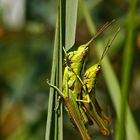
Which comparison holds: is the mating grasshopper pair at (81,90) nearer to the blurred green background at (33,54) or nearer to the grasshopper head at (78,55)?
the grasshopper head at (78,55)

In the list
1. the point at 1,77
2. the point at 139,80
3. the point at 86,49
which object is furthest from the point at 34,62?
the point at 86,49

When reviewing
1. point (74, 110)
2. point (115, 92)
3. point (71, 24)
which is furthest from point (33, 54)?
point (71, 24)

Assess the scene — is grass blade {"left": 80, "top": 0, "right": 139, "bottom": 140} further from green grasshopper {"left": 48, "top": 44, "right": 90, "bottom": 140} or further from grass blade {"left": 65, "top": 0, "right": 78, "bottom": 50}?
grass blade {"left": 65, "top": 0, "right": 78, "bottom": 50}

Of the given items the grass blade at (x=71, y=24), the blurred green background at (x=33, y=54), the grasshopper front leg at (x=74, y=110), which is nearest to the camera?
the grass blade at (x=71, y=24)

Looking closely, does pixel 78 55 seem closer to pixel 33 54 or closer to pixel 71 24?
pixel 71 24

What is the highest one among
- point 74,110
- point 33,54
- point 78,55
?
point 33,54

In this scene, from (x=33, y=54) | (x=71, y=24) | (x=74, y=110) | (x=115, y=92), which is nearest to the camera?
(x=71, y=24)

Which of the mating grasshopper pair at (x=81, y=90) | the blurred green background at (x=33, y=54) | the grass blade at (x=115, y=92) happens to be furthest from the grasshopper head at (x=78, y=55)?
the blurred green background at (x=33, y=54)

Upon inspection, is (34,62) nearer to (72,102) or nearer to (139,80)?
(139,80)

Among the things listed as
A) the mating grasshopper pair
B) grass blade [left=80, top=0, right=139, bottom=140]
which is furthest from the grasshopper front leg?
grass blade [left=80, top=0, right=139, bottom=140]
